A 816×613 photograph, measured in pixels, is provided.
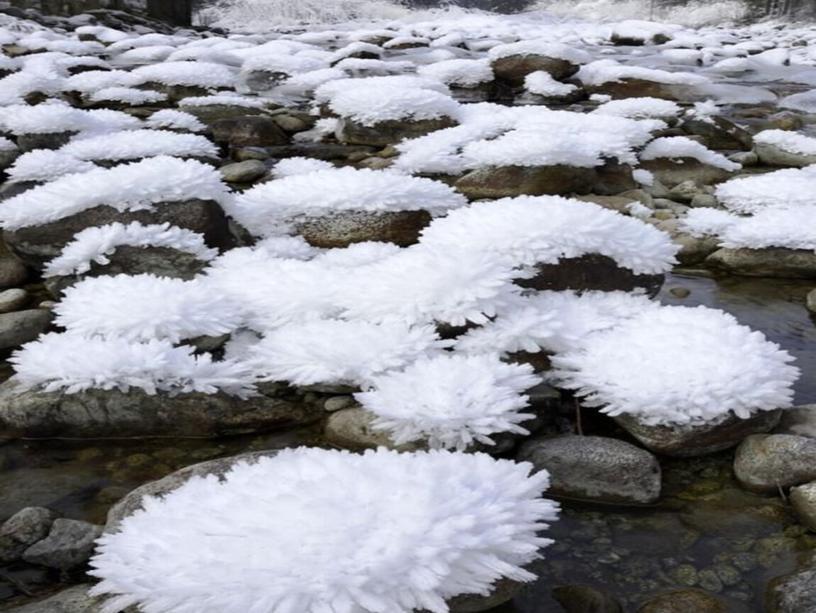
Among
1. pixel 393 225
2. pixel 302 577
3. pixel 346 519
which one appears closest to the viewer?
pixel 302 577

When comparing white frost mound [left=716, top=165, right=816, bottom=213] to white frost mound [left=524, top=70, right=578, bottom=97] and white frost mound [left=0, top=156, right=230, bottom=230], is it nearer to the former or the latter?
white frost mound [left=0, top=156, right=230, bottom=230]

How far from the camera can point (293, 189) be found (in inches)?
163

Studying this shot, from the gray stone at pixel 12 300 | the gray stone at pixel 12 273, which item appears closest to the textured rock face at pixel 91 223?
the gray stone at pixel 12 273

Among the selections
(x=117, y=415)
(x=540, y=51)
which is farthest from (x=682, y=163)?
(x=540, y=51)

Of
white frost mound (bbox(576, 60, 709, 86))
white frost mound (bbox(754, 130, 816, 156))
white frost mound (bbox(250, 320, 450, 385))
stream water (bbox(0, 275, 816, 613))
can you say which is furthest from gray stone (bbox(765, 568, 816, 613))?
white frost mound (bbox(576, 60, 709, 86))

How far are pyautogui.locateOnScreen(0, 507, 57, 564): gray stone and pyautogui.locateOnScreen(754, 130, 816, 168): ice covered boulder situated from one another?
6.02m

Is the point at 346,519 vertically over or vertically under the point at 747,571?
over

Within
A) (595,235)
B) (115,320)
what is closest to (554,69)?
(595,235)

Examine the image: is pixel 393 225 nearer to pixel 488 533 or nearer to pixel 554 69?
pixel 488 533

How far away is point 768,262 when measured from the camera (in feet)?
12.9

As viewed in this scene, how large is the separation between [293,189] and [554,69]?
7.00 m

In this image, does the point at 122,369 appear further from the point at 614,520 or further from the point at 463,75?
the point at 463,75

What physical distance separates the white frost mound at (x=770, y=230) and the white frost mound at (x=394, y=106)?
9.04 feet

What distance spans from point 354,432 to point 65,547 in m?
0.87
